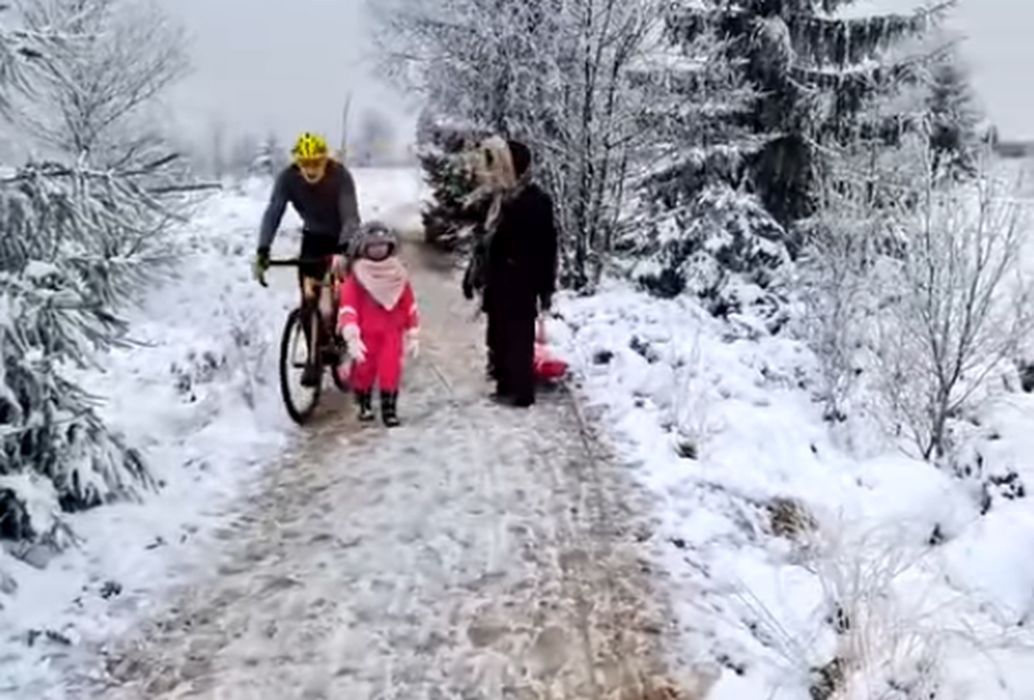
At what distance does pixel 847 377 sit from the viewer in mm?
11305

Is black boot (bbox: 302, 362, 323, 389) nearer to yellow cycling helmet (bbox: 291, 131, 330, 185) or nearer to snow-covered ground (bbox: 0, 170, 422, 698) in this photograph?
snow-covered ground (bbox: 0, 170, 422, 698)

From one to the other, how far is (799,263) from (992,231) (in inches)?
316

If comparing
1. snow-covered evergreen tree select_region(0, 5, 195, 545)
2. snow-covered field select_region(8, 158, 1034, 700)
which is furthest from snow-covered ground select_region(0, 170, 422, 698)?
snow-covered evergreen tree select_region(0, 5, 195, 545)

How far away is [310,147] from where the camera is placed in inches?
349

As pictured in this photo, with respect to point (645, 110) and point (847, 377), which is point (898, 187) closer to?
point (847, 377)

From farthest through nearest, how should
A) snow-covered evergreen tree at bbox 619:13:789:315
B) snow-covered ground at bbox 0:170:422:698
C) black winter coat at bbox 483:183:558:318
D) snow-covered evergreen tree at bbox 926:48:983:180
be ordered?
snow-covered evergreen tree at bbox 619:13:789:315, snow-covered evergreen tree at bbox 926:48:983:180, black winter coat at bbox 483:183:558:318, snow-covered ground at bbox 0:170:422:698

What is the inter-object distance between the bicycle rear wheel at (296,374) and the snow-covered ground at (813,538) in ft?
7.28

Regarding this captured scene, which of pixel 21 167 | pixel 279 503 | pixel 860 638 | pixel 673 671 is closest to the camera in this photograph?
pixel 860 638

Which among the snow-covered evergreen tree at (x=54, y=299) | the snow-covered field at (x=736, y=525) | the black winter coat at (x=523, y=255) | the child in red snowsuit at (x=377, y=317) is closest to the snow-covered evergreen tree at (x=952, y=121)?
the snow-covered field at (x=736, y=525)

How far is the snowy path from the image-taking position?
4.58m

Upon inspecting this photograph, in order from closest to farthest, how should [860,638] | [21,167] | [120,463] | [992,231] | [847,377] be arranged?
1. [860,638]
2. [21,167]
3. [120,463]
4. [992,231]
5. [847,377]

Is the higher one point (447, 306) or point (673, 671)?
point (673, 671)

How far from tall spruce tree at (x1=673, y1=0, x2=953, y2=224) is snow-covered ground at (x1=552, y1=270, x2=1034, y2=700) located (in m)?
9.44

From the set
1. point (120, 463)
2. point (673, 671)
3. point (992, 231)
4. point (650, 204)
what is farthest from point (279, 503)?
point (650, 204)
